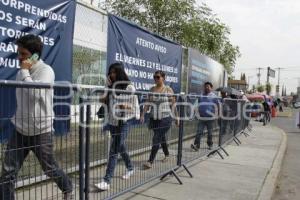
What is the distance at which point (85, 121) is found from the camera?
4.11 metres

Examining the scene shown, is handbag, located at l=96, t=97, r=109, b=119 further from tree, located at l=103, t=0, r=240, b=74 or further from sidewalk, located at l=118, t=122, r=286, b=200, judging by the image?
tree, located at l=103, t=0, r=240, b=74

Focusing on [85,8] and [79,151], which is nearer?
[79,151]

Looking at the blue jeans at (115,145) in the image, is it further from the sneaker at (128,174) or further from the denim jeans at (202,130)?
the denim jeans at (202,130)

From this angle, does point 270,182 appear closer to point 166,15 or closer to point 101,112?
point 101,112

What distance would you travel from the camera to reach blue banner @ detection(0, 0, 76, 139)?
4.66 m

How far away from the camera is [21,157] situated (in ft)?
12.0

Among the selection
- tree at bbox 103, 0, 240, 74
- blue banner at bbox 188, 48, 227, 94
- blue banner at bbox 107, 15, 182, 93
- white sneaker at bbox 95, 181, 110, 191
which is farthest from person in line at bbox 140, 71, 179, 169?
tree at bbox 103, 0, 240, 74

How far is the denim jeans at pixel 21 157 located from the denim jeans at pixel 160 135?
2.09 m

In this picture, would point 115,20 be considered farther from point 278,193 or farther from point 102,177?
point 278,193

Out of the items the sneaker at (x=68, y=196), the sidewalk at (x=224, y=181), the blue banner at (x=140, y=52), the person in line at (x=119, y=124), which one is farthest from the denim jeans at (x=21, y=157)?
the blue banner at (x=140, y=52)

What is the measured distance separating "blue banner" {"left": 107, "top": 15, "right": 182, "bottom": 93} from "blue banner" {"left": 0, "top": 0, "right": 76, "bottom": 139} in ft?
3.87

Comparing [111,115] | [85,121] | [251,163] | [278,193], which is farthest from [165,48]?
[85,121]

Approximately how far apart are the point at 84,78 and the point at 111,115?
64.0 inches

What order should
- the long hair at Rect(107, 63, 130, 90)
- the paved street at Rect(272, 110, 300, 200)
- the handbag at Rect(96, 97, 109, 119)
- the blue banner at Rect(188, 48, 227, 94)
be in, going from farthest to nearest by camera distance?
the blue banner at Rect(188, 48, 227, 94), the paved street at Rect(272, 110, 300, 200), the long hair at Rect(107, 63, 130, 90), the handbag at Rect(96, 97, 109, 119)
